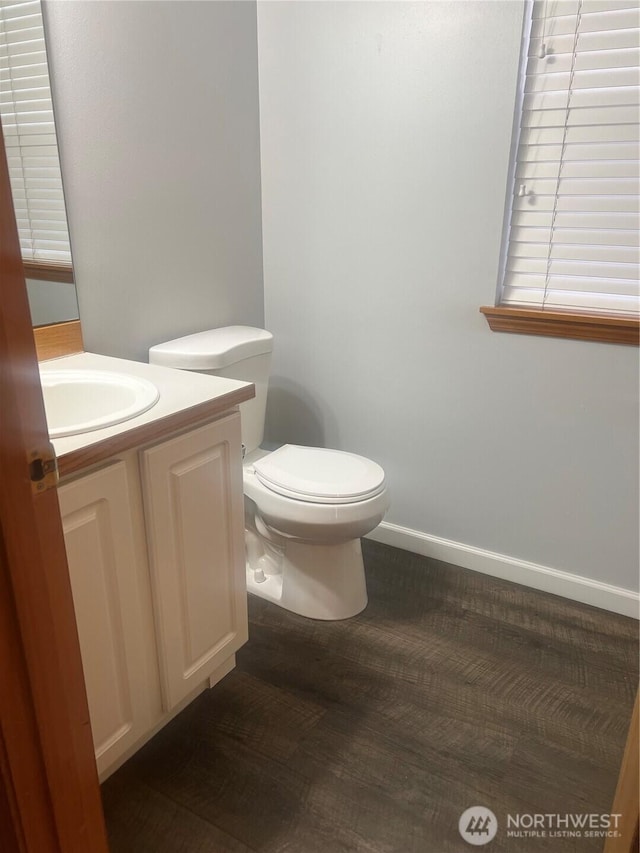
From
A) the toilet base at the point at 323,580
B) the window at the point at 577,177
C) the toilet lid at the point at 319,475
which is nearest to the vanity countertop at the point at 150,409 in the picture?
the toilet lid at the point at 319,475

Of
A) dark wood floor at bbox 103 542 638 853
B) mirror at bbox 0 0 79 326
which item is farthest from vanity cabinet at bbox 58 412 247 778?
mirror at bbox 0 0 79 326

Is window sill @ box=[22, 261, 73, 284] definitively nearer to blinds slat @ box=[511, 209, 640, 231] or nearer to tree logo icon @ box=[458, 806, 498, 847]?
blinds slat @ box=[511, 209, 640, 231]

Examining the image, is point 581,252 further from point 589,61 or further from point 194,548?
point 194,548

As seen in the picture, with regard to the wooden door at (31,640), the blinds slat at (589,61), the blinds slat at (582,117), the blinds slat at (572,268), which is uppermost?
the blinds slat at (589,61)

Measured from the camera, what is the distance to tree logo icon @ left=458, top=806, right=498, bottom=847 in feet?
4.28

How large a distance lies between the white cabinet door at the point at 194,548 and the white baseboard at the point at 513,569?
904 millimetres

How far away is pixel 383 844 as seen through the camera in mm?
1287

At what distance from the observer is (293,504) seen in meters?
1.81

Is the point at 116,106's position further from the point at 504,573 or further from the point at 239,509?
the point at 504,573

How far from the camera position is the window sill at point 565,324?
5.83 feet

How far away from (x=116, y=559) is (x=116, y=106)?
125cm

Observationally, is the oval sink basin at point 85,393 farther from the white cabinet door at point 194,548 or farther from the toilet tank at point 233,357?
the toilet tank at point 233,357

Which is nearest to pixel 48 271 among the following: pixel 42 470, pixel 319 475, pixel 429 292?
pixel 319 475

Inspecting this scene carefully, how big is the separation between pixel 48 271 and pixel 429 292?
3.89 feet
